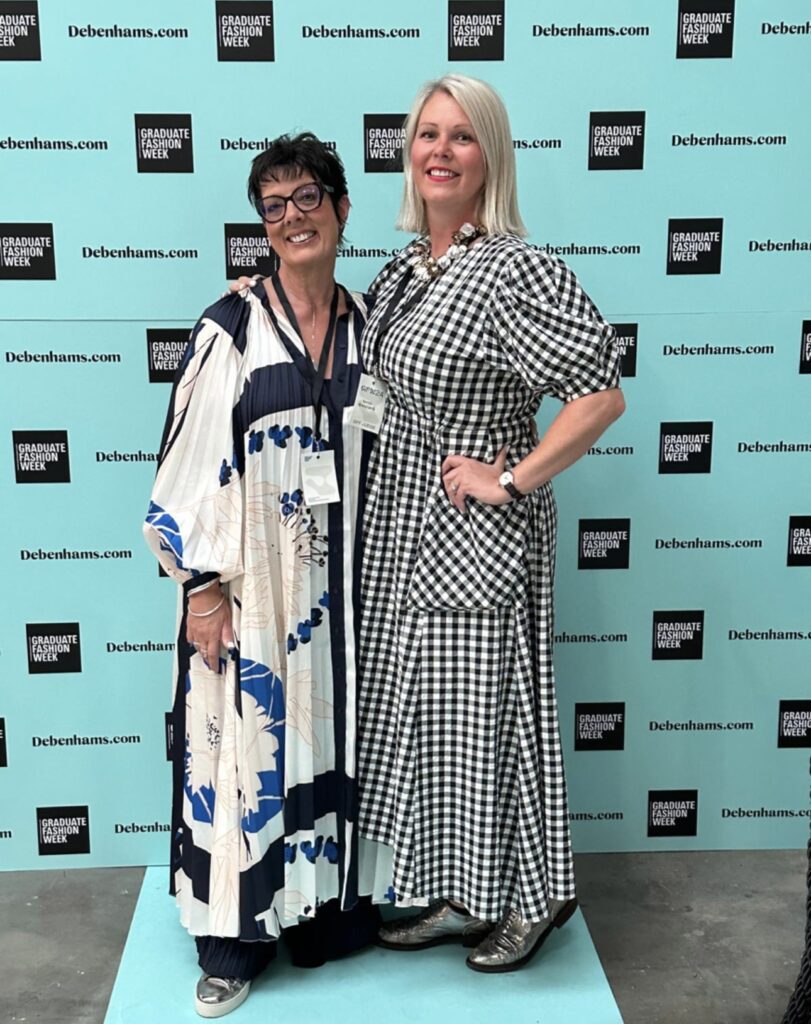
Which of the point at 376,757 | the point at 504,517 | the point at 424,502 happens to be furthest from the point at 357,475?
the point at 376,757

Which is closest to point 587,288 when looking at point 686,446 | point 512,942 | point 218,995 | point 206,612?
point 686,446

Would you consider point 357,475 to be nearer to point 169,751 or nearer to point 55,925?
point 169,751

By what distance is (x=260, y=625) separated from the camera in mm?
2240

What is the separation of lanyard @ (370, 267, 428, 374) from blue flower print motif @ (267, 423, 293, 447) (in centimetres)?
21

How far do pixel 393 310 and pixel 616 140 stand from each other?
852mm

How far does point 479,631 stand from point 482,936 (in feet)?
2.51

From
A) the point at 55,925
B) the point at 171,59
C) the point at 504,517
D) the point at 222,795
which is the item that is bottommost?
the point at 55,925

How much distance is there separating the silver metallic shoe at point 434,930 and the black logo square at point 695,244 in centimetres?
160

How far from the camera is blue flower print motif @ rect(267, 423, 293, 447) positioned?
7.22 feet

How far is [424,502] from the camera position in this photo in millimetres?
2258

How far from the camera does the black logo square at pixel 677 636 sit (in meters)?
2.96

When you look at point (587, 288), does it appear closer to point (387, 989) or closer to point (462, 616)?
point (462, 616)

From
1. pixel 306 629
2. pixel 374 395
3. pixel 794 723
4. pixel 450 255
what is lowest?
pixel 794 723

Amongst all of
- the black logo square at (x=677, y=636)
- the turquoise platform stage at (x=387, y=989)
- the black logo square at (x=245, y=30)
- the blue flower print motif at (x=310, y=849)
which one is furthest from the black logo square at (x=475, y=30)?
the turquoise platform stage at (x=387, y=989)
